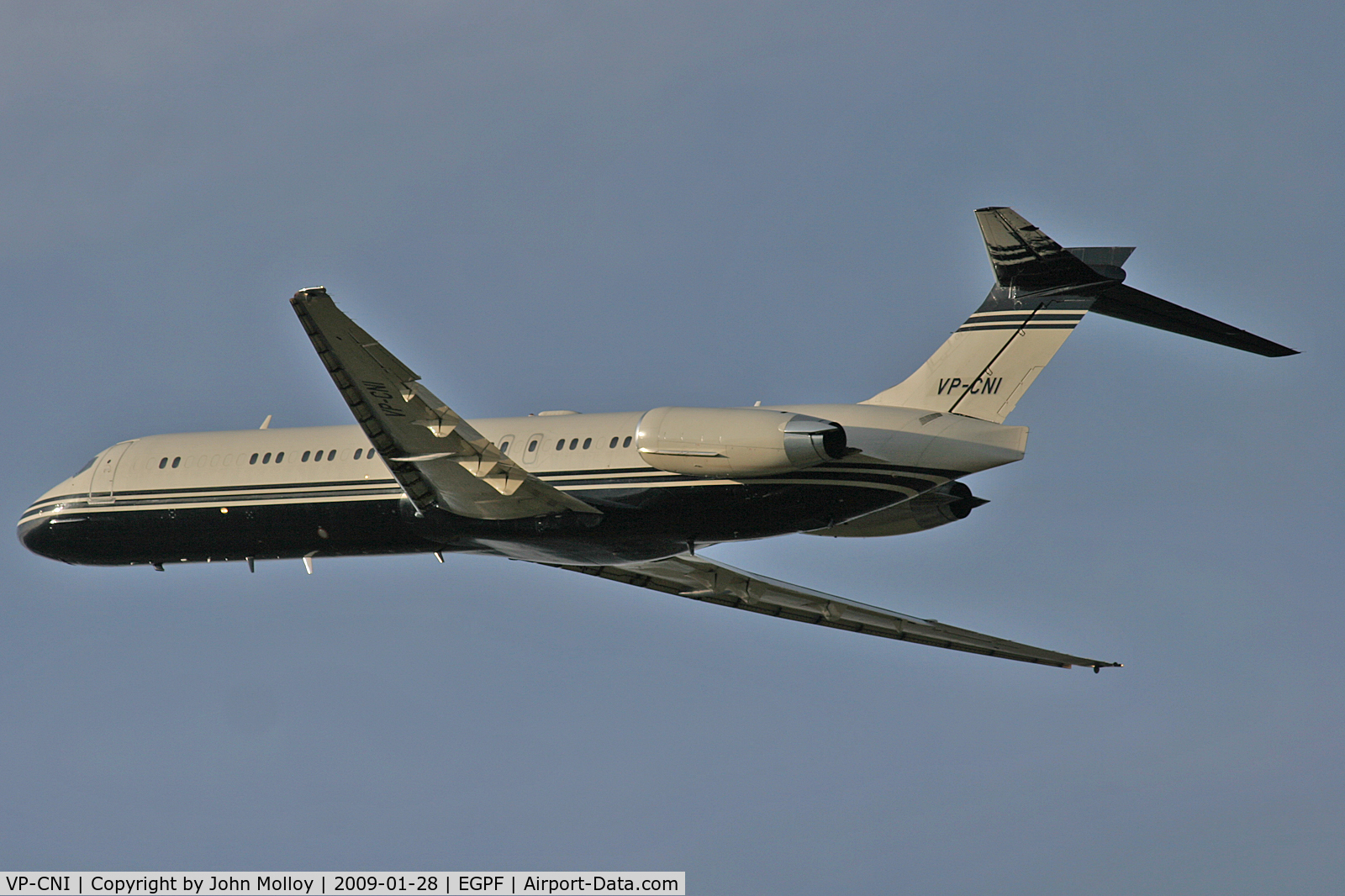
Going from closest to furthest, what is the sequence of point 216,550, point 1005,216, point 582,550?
point 1005,216
point 582,550
point 216,550

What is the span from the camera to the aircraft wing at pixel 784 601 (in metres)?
30.3

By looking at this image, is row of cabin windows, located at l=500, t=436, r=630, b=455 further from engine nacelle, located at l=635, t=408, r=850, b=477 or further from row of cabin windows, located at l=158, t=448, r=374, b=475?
row of cabin windows, located at l=158, t=448, r=374, b=475

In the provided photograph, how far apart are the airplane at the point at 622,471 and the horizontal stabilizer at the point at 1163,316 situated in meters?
0.03

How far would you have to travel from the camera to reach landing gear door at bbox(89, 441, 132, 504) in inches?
1195

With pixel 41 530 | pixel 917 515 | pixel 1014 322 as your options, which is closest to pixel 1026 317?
A: pixel 1014 322

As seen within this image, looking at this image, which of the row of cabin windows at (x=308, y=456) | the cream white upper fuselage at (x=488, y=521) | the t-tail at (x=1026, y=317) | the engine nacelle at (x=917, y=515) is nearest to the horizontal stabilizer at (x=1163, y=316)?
the t-tail at (x=1026, y=317)

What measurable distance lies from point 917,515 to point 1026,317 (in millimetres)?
3688

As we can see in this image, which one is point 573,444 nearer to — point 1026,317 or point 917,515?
point 917,515

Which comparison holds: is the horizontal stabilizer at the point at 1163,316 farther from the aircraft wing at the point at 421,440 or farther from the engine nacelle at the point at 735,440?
the aircraft wing at the point at 421,440

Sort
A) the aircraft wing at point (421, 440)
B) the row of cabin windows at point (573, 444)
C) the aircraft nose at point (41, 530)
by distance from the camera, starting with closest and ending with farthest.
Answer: the aircraft wing at point (421, 440) → the row of cabin windows at point (573, 444) → the aircraft nose at point (41, 530)

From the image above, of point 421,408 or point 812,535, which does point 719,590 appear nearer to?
point 812,535

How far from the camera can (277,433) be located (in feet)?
97.8

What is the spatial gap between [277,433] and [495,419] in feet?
14.0

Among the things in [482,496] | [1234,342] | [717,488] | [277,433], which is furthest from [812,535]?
[277,433]
